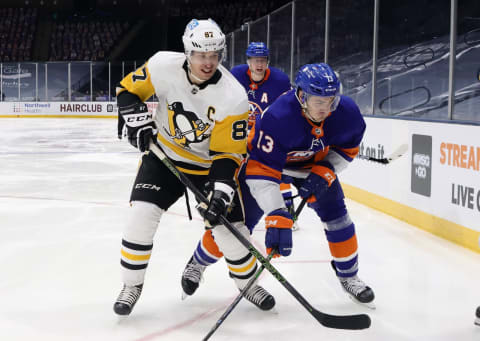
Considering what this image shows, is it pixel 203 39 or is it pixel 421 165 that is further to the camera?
pixel 421 165

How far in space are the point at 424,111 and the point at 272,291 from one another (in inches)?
95.6

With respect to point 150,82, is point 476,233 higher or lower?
lower

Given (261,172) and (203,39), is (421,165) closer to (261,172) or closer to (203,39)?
(261,172)

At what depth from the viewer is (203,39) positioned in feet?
6.93

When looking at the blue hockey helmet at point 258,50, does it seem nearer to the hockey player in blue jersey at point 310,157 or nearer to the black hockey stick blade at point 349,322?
the hockey player in blue jersey at point 310,157

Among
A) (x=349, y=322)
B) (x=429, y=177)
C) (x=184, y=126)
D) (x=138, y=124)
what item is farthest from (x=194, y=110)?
(x=429, y=177)

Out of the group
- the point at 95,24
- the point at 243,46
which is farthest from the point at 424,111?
the point at 95,24

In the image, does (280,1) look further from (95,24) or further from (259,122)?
(259,122)

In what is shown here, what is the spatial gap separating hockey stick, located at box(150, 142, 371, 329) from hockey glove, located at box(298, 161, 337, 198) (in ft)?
0.97

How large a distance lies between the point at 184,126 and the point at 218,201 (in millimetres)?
327

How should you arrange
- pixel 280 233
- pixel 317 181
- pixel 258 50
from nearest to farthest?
1. pixel 280 233
2. pixel 317 181
3. pixel 258 50

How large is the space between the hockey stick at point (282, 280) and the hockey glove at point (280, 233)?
95mm

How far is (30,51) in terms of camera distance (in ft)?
73.8

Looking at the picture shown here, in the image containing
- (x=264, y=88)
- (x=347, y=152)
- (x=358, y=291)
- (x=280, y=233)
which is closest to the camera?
(x=280, y=233)
